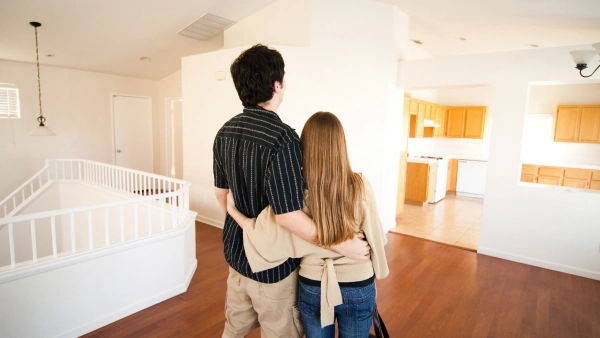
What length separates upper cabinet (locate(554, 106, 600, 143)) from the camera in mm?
5852

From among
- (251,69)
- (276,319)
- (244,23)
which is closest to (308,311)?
(276,319)

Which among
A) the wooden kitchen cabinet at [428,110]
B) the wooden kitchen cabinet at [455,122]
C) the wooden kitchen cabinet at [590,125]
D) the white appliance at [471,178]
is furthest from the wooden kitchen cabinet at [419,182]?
the wooden kitchen cabinet at [590,125]

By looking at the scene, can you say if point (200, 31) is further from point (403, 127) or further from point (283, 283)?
point (283, 283)

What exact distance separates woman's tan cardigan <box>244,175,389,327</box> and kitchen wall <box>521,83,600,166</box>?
6.73 metres

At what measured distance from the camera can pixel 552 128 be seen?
6.40 m

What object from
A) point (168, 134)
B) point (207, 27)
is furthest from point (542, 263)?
point (168, 134)

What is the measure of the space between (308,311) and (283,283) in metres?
0.13

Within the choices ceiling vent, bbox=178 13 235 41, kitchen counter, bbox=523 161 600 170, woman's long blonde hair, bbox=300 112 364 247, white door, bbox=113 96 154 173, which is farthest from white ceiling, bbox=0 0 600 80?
woman's long blonde hair, bbox=300 112 364 247

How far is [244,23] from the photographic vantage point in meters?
4.57

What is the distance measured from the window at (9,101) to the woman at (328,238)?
5.69m

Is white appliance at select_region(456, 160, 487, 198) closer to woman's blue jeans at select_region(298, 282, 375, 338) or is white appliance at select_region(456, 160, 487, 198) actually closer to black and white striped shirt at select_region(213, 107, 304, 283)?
woman's blue jeans at select_region(298, 282, 375, 338)

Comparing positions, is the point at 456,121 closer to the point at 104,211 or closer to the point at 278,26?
the point at 278,26

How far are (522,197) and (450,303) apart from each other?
177 cm

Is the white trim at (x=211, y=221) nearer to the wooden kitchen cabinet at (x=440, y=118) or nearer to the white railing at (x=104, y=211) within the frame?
the white railing at (x=104, y=211)
